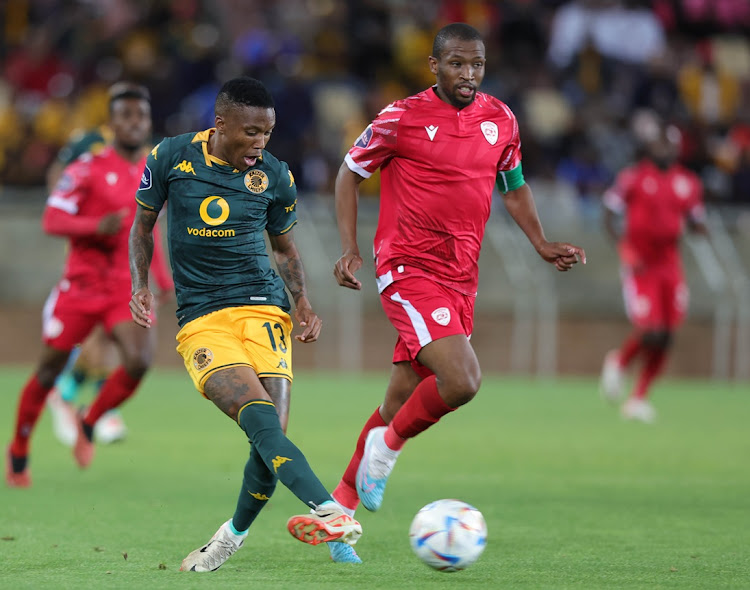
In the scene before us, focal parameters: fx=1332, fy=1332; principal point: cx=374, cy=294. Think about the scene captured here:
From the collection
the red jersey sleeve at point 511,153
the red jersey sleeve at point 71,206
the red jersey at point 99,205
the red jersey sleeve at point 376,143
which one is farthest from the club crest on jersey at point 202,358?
the red jersey at point 99,205

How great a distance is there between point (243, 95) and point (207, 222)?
606 mm

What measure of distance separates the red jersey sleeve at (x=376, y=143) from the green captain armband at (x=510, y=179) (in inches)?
25.7

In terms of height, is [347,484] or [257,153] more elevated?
[257,153]

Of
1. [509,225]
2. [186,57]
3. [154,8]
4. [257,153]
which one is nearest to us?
[257,153]

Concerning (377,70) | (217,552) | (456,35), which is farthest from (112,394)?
(377,70)

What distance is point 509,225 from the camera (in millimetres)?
19094

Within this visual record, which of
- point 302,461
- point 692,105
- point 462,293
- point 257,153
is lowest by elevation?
point 302,461

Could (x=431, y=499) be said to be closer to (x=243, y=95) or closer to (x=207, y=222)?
(x=207, y=222)

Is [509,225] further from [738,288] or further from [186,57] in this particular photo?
[186,57]

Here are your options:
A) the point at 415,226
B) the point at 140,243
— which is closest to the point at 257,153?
the point at 140,243

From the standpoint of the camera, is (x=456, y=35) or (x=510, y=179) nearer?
(x=456, y=35)

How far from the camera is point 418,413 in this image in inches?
266

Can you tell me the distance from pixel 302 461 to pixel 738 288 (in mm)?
14758

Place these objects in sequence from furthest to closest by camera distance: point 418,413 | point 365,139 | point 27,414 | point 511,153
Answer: point 27,414 → point 511,153 → point 365,139 → point 418,413
